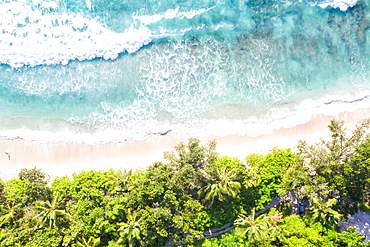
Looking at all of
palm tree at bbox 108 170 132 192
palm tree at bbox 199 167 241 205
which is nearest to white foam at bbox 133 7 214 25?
palm tree at bbox 108 170 132 192

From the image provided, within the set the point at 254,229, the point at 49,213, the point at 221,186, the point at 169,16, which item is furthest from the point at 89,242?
the point at 169,16

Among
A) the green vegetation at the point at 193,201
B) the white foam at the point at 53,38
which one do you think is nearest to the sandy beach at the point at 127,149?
the green vegetation at the point at 193,201

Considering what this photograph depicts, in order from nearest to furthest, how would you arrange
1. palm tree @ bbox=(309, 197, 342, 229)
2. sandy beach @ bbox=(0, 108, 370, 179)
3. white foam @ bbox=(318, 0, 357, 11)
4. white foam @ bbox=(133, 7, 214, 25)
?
palm tree @ bbox=(309, 197, 342, 229) → sandy beach @ bbox=(0, 108, 370, 179) → white foam @ bbox=(318, 0, 357, 11) → white foam @ bbox=(133, 7, 214, 25)

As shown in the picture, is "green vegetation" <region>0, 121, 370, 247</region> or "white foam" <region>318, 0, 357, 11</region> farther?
"white foam" <region>318, 0, 357, 11</region>

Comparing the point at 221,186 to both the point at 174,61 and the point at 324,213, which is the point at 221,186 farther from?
the point at 174,61

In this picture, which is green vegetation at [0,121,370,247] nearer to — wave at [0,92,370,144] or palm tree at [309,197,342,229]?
palm tree at [309,197,342,229]

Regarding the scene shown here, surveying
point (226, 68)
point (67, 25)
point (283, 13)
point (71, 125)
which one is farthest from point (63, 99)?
point (283, 13)

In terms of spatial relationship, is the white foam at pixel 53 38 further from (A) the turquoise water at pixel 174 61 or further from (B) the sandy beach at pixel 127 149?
(B) the sandy beach at pixel 127 149
